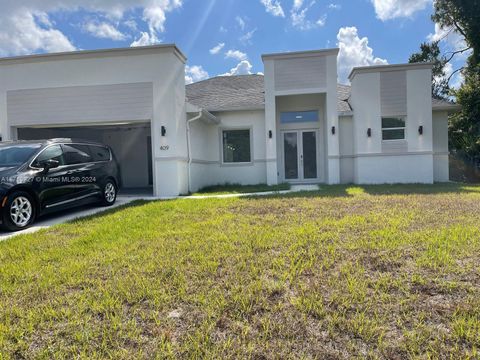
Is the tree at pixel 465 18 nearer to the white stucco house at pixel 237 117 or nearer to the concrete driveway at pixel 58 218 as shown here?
the white stucco house at pixel 237 117

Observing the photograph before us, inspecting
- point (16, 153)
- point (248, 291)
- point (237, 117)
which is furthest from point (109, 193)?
point (248, 291)

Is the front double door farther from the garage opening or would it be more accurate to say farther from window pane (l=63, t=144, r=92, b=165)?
window pane (l=63, t=144, r=92, b=165)

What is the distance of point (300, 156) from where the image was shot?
14453 mm

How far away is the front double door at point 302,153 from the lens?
567 inches

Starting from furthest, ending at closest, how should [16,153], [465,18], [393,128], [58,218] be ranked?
[465,18] → [393,128] → [58,218] → [16,153]

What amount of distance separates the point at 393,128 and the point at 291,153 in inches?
171

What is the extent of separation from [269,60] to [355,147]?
5.07 meters

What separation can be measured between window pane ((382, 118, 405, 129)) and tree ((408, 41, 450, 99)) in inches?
472

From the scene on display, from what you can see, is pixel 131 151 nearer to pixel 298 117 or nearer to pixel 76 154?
pixel 76 154

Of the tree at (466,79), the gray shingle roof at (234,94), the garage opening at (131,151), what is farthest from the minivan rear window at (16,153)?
the tree at (466,79)

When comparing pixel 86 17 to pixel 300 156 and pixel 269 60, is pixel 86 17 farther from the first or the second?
pixel 300 156

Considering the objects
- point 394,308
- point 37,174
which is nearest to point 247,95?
point 37,174

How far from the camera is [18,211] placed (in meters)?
6.41

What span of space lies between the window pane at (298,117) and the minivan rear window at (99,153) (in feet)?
26.2
